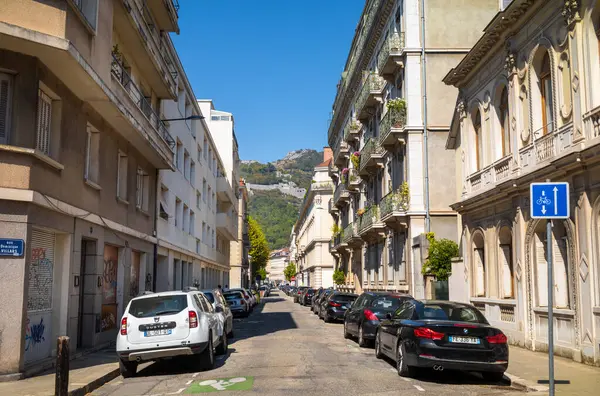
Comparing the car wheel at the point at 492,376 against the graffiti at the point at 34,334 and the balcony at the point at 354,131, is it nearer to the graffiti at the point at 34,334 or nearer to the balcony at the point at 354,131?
the graffiti at the point at 34,334

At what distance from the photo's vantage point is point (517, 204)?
17.2 metres

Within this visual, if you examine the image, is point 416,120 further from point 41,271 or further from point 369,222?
point 41,271

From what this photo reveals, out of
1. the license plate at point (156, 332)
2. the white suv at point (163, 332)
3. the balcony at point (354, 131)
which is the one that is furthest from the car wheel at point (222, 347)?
the balcony at point (354, 131)

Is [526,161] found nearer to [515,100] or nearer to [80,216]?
[515,100]

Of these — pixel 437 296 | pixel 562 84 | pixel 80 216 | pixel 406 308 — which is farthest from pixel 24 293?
pixel 437 296

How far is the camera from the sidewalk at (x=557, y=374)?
34.0ft

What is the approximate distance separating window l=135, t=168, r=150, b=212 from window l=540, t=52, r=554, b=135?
13561mm

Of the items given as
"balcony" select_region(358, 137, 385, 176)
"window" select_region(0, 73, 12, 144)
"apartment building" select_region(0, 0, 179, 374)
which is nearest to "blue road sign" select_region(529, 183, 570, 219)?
"apartment building" select_region(0, 0, 179, 374)

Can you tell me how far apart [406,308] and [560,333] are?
4.27 metres

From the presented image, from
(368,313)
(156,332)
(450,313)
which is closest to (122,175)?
(156,332)

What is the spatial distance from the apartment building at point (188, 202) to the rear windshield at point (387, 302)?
8996 millimetres

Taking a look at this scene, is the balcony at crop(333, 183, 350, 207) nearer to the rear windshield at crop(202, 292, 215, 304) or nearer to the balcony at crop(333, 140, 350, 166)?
the balcony at crop(333, 140, 350, 166)

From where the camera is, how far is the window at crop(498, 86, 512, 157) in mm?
18781

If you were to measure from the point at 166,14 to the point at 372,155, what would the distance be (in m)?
15.5
